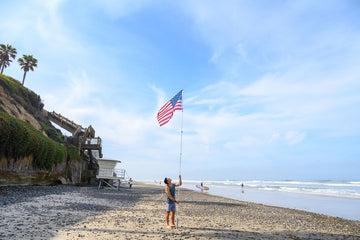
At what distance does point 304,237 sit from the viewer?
9.70m

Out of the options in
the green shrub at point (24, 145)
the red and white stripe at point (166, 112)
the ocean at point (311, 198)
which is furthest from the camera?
the ocean at point (311, 198)

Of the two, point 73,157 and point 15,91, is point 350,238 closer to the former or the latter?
point 73,157

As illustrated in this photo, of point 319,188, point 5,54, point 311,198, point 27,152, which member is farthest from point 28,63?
point 319,188

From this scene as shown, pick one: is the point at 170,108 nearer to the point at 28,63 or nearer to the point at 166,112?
the point at 166,112

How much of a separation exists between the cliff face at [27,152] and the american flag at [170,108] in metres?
12.5

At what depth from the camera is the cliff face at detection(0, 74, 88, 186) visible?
1802 centimetres

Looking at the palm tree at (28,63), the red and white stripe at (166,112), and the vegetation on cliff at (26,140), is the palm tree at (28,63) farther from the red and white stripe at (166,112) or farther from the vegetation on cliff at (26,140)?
the red and white stripe at (166,112)

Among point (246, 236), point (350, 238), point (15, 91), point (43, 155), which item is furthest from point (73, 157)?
point (350, 238)

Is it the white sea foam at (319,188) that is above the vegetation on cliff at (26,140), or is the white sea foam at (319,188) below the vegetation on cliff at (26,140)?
below

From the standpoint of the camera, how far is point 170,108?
12570mm

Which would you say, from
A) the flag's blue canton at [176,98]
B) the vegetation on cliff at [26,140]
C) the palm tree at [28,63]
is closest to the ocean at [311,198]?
the flag's blue canton at [176,98]

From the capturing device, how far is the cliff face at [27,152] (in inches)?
709

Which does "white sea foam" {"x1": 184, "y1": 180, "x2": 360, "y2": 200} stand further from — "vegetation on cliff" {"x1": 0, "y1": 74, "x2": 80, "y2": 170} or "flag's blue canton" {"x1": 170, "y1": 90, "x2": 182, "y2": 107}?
"vegetation on cliff" {"x1": 0, "y1": 74, "x2": 80, "y2": 170}

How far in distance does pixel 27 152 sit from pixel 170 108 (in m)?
15.4
